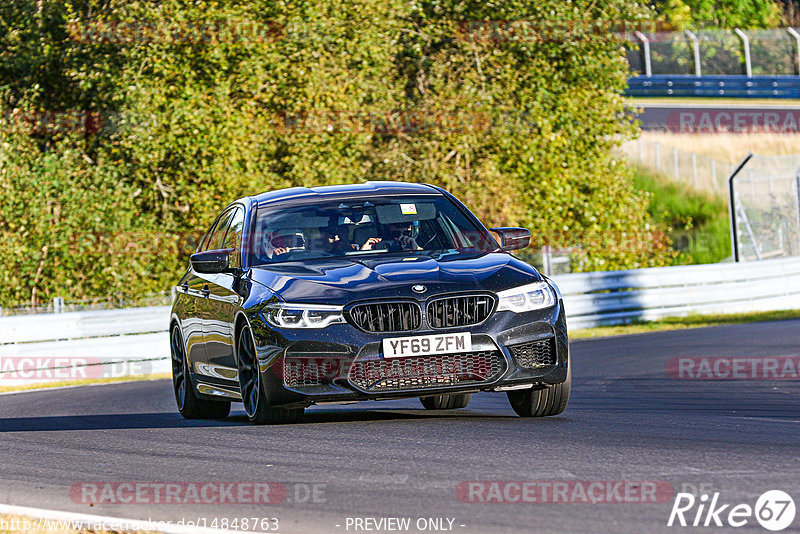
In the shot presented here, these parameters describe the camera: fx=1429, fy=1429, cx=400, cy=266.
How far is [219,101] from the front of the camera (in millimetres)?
26000

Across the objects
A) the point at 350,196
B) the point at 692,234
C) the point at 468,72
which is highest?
the point at 350,196

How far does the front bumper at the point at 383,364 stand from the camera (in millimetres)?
8398

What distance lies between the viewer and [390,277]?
8633 millimetres

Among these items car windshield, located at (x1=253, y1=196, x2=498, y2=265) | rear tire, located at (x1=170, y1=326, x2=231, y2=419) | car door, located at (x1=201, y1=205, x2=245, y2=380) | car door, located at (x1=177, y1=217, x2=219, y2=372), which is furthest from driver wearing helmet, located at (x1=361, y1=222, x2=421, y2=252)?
rear tire, located at (x1=170, y1=326, x2=231, y2=419)

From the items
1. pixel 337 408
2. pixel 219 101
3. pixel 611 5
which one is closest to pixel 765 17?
pixel 611 5

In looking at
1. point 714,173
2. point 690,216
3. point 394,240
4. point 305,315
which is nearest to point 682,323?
point 394,240

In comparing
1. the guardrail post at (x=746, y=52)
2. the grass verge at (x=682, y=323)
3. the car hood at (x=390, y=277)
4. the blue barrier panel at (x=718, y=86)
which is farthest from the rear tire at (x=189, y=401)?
the guardrail post at (x=746, y=52)

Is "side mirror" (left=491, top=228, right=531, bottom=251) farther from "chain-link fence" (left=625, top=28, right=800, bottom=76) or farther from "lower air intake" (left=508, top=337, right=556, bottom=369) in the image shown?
"chain-link fence" (left=625, top=28, right=800, bottom=76)

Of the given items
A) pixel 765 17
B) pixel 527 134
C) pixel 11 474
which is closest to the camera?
pixel 11 474

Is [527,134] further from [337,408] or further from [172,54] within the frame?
[337,408]

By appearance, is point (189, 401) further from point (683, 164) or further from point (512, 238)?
point (683, 164)

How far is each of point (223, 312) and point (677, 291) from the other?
1558cm

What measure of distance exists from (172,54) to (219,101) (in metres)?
1.23

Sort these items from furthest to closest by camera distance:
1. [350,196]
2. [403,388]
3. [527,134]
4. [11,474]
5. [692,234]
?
[692,234], [527,134], [350,196], [403,388], [11,474]
